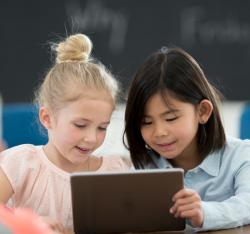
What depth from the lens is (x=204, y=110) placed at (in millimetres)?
1180

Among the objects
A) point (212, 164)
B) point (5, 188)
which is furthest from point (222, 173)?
point (5, 188)

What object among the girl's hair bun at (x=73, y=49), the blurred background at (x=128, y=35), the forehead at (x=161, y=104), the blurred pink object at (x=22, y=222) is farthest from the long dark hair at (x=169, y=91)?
the blurred background at (x=128, y=35)

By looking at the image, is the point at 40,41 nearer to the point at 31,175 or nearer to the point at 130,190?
the point at 31,175

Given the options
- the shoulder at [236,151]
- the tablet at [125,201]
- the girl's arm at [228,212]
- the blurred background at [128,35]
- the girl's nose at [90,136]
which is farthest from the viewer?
the blurred background at [128,35]

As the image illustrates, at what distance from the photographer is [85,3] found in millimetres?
2625

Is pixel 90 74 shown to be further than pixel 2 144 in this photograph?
No

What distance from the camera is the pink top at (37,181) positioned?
1.12 metres

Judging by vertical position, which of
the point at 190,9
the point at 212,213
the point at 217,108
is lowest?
the point at 212,213

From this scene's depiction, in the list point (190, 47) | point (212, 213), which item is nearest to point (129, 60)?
point (190, 47)

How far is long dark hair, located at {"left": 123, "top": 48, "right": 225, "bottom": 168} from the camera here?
3.63 ft

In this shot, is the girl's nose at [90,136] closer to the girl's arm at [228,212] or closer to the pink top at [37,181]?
the pink top at [37,181]

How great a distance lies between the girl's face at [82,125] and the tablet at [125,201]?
26cm

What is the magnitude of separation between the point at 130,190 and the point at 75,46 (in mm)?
475

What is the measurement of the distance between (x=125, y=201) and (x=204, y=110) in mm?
442
